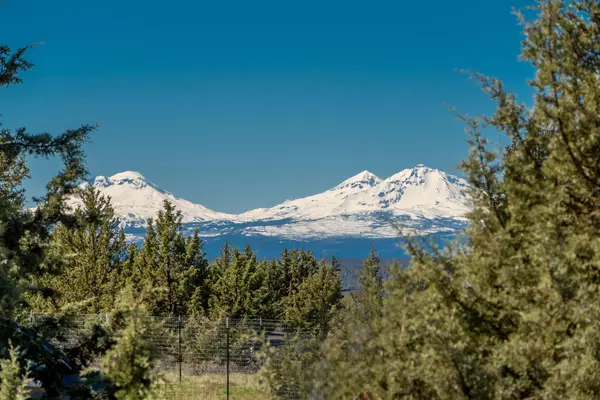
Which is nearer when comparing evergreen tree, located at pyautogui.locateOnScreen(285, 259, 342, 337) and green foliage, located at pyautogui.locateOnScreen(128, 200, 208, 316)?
green foliage, located at pyautogui.locateOnScreen(128, 200, 208, 316)

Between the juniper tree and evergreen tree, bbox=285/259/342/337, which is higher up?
the juniper tree

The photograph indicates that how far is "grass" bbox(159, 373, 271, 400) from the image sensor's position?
18.1 m

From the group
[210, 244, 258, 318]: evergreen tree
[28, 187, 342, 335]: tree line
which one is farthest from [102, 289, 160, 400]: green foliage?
[210, 244, 258, 318]: evergreen tree

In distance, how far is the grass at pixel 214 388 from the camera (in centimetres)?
1811

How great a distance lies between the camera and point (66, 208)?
12.2 meters

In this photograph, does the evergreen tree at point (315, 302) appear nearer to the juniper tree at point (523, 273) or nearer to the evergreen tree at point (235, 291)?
the evergreen tree at point (235, 291)

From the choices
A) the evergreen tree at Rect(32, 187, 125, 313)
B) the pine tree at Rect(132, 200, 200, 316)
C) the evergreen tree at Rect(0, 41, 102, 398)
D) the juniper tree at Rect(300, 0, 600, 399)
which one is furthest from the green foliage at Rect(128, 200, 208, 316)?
the juniper tree at Rect(300, 0, 600, 399)

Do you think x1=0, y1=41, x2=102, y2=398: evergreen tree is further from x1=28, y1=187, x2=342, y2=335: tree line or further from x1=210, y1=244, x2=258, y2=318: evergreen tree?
x1=210, y1=244, x2=258, y2=318: evergreen tree

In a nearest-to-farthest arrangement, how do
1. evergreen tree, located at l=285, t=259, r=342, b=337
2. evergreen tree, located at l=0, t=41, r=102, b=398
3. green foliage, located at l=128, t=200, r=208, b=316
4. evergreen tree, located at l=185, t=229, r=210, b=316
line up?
evergreen tree, located at l=0, t=41, r=102, b=398 → green foliage, located at l=128, t=200, r=208, b=316 → evergreen tree, located at l=185, t=229, r=210, b=316 → evergreen tree, located at l=285, t=259, r=342, b=337

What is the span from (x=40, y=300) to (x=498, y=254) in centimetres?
3062

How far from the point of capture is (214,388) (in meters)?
20.0

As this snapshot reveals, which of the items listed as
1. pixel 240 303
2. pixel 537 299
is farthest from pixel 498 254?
pixel 240 303

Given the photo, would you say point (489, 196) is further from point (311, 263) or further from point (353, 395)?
point (311, 263)

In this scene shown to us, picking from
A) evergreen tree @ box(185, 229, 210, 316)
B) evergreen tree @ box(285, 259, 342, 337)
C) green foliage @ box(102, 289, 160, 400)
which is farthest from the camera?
evergreen tree @ box(285, 259, 342, 337)
